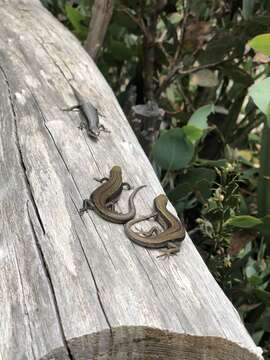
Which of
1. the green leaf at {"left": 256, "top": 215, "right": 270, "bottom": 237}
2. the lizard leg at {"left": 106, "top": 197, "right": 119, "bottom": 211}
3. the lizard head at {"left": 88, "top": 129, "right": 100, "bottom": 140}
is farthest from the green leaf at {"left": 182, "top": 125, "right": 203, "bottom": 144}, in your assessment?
the lizard leg at {"left": 106, "top": 197, "right": 119, "bottom": 211}

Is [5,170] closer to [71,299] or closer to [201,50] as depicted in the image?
[71,299]

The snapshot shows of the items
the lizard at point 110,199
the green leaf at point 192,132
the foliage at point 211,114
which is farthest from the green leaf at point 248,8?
the lizard at point 110,199

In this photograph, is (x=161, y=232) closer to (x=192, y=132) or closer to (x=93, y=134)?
(x=93, y=134)

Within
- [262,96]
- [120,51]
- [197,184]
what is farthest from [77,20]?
[262,96]

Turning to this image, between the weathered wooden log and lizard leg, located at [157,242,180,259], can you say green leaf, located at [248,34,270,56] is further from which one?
lizard leg, located at [157,242,180,259]

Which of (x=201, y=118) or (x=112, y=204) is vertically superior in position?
(x=112, y=204)
